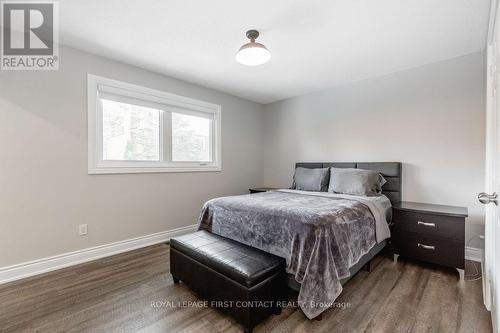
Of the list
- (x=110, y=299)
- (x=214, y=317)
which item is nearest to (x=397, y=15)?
(x=214, y=317)

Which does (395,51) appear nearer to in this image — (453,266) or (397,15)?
(397,15)

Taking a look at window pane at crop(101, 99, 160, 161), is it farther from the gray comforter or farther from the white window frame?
the gray comforter

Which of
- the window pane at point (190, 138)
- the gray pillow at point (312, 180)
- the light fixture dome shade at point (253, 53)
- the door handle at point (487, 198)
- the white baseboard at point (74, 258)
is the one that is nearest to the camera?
the door handle at point (487, 198)

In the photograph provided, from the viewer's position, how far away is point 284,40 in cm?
237

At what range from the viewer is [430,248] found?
2367mm

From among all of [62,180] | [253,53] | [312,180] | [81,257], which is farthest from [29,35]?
[312,180]

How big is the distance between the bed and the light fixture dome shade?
136 centimetres

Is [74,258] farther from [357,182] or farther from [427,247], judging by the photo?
[427,247]

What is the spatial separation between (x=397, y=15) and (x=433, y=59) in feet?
4.06

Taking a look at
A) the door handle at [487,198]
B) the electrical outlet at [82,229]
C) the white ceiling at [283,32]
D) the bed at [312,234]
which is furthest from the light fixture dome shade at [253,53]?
the electrical outlet at [82,229]

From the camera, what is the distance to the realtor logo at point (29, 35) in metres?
1.94

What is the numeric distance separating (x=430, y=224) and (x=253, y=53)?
2449mm

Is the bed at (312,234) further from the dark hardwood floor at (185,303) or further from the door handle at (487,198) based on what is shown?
the door handle at (487,198)

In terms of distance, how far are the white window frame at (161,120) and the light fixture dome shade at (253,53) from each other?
5.18 ft
